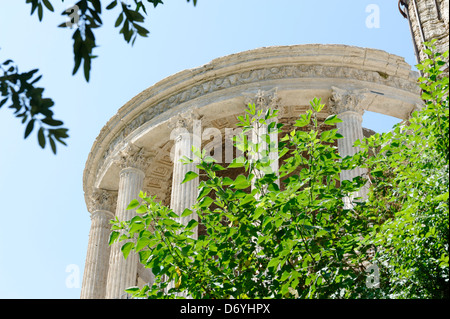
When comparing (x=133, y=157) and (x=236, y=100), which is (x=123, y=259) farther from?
(x=236, y=100)

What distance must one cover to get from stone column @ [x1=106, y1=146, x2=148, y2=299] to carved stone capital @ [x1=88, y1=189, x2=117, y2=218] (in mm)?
2647

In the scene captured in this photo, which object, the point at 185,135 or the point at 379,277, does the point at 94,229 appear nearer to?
the point at 185,135

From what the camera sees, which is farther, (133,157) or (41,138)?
(133,157)

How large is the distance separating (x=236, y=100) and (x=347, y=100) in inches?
169

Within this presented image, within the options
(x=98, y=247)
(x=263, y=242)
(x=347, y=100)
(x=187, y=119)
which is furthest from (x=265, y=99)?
(x=263, y=242)

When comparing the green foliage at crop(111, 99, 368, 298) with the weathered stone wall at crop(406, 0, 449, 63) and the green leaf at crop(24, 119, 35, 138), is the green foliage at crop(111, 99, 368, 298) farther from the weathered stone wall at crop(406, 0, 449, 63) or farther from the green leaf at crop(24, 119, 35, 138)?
the green leaf at crop(24, 119, 35, 138)

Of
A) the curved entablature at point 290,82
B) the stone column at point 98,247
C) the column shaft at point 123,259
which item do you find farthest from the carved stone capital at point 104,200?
the curved entablature at point 290,82

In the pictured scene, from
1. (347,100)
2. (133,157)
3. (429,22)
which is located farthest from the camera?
(133,157)

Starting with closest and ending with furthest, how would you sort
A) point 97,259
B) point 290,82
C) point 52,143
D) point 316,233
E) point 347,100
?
point 52,143, point 316,233, point 347,100, point 290,82, point 97,259

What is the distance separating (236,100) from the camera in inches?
1072

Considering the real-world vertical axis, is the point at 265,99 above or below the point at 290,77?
below

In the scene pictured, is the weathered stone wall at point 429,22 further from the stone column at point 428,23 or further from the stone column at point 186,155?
the stone column at point 186,155

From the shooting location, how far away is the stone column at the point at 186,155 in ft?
84.2

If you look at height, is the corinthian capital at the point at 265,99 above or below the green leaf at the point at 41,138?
above
